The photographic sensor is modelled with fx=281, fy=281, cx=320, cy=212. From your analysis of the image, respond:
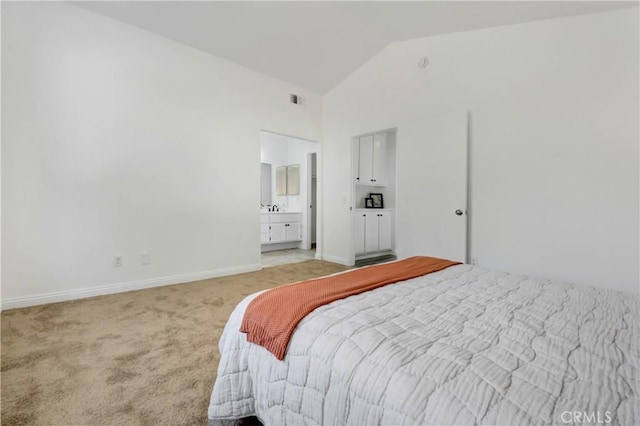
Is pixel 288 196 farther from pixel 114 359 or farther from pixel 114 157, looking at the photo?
pixel 114 359

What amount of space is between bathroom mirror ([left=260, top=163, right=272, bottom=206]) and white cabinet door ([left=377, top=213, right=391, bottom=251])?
8.88 ft

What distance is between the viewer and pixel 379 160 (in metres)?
5.29

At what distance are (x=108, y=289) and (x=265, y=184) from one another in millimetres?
3923

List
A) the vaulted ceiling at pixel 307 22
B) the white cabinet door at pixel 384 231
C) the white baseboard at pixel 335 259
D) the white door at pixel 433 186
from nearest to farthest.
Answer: the vaulted ceiling at pixel 307 22 < the white door at pixel 433 186 < the white baseboard at pixel 335 259 < the white cabinet door at pixel 384 231

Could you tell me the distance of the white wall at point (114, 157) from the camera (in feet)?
8.16

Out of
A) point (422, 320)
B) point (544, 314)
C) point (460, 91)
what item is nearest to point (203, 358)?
point (422, 320)

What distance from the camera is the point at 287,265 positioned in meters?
4.34

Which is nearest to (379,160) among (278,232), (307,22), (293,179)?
(293,179)

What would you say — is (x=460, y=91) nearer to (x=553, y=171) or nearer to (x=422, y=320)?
(x=553, y=171)

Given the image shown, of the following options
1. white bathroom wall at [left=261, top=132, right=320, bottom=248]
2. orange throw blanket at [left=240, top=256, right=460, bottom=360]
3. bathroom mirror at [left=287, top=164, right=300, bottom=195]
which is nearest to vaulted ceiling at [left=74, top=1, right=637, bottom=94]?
white bathroom wall at [left=261, top=132, right=320, bottom=248]

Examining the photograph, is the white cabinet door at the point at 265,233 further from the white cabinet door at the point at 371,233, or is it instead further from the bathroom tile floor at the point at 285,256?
the white cabinet door at the point at 371,233

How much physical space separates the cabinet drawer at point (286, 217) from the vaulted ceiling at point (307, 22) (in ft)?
8.65

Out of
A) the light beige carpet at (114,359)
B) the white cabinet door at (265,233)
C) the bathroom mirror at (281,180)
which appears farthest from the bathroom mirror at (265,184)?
the light beige carpet at (114,359)

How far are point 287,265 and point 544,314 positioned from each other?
3570 mm
